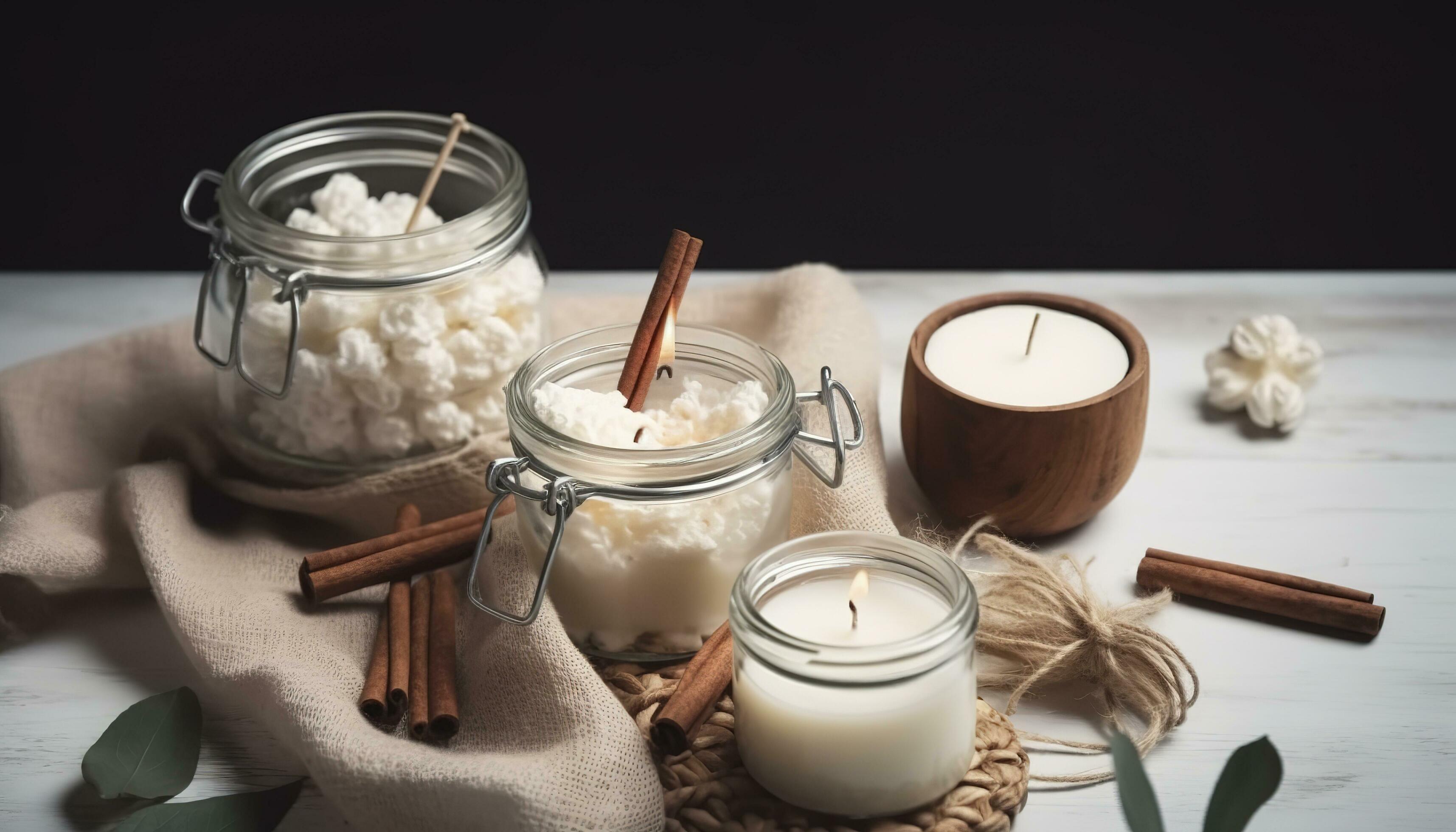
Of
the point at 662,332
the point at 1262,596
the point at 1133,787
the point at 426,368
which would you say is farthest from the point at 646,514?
the point at 1262,596

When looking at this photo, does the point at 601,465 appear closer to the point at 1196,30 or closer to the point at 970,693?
the point at 970,693

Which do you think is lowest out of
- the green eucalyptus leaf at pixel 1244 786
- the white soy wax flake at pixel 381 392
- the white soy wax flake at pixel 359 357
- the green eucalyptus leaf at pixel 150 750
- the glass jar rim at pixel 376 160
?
the green eucalyptus leaf at pixel 150 750

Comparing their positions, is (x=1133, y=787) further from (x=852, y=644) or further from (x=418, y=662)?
(x=418, y=662)

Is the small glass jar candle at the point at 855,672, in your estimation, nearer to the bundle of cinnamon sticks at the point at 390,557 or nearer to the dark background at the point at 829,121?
the bundle of cinnamon sticks at the point at 390,557

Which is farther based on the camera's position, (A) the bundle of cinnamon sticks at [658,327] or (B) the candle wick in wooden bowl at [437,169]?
(B) the candle wick in wooden bowl at [437,169]

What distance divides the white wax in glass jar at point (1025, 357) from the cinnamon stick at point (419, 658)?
444 mm

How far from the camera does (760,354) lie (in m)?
0.98

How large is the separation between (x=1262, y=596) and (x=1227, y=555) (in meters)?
0.09

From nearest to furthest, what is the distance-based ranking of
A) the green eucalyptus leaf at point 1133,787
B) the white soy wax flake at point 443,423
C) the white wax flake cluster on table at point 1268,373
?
the green eucalyptus leaf at point 1133,787, the white soy wax flake at point 443,423, the white wax flake cluster on table at point 1268,373

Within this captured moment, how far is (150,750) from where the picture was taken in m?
0.90

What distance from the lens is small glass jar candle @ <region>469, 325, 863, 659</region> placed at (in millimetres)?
875

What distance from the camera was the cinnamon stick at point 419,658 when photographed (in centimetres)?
Result: 90

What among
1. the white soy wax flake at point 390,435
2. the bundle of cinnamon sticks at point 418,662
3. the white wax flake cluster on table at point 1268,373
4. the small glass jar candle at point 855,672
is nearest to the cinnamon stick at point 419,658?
the bundle of cinnamon sticks at point 418,662

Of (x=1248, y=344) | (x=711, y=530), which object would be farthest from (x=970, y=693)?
(x=1248, y=344)
